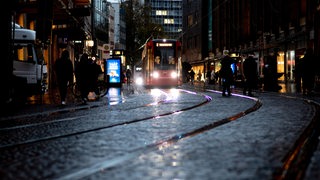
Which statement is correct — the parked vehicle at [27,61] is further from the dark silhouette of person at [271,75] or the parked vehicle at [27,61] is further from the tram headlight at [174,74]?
the tram headlight at [174,74]

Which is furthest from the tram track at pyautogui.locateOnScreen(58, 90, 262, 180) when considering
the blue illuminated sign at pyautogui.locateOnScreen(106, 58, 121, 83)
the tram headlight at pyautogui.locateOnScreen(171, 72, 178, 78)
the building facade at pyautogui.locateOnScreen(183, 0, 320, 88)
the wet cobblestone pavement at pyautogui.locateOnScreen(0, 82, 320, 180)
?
the blue illuminated sign at pyautogui.locateOnScreen(106, 58, 121, 83)

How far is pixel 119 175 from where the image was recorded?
15.9ft

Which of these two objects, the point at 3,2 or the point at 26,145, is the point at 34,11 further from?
the point at 26,145

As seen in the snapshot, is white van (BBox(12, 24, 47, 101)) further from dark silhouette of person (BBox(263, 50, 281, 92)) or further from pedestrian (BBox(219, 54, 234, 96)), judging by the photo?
dark silhouette of person (BBox(263, 50, 281, 92))

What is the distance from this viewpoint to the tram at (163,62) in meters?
37.1

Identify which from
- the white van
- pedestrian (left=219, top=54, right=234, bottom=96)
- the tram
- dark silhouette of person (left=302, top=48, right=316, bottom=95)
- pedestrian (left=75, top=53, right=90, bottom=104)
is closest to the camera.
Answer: pedestrian (left=75, top=53, right=90, bottom=104)

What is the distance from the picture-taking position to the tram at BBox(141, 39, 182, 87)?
122 feet

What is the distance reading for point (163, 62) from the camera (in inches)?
1467

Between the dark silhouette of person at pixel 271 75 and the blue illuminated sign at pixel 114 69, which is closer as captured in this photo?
the dark silhouette of person at pixel 271 75

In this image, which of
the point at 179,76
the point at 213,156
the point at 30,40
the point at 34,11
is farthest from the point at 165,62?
the point at 213,156

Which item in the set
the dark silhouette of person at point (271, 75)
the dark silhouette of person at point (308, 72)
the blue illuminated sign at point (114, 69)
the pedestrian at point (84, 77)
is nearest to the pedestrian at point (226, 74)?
the dark silhouette of person at point (308, 72)

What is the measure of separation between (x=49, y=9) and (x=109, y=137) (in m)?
10.6

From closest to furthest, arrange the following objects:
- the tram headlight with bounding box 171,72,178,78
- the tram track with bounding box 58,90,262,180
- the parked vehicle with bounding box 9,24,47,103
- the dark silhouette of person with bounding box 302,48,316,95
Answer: the tram track with bounding box 58,90,262,180
the parked vehicle with bounding box 9,24,47,103
the dark silhouette of person with bounding box 302,48,316,95
the tram headlight with bounding box 171,72,178,78

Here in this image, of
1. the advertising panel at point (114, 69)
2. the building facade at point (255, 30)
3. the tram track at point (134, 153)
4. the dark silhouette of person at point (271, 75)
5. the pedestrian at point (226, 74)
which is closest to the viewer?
the tram track at point (134, 153)
